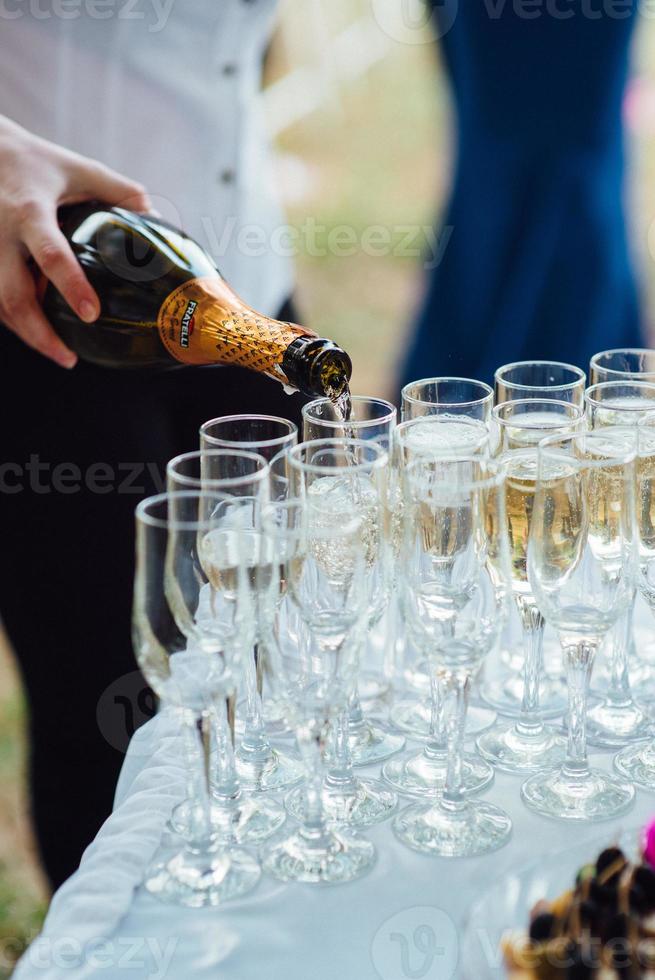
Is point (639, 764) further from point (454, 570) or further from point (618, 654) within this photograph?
point (454, 570)

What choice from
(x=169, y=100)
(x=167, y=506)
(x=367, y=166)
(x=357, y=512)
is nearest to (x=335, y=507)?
(x=357, y=512)

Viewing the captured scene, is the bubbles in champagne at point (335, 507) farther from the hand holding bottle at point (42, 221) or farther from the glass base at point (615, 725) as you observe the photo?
the hand holding bottle at point (42, 221)

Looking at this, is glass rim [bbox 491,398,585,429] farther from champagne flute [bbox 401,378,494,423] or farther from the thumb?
the thumb

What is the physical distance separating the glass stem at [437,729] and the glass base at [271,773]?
0.11 meters

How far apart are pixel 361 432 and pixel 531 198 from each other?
1.30 meters

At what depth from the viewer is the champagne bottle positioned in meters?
1.11

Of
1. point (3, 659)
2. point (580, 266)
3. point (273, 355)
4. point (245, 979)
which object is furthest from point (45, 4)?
point (3, 659)

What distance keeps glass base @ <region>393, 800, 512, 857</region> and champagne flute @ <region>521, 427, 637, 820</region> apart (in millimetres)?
42

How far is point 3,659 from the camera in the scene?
118 inches

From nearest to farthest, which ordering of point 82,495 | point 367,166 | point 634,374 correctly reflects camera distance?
1. point 634,374
2. point 82,495
3. point 367,166

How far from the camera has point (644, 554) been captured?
0.99 meters

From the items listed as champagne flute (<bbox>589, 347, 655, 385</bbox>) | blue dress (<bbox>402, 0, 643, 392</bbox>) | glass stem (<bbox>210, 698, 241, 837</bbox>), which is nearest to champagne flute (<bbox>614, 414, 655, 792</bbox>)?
champagne flute (<bbox>589, 347, 655, 385</bbox>)

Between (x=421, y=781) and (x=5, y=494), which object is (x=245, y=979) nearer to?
(x=421, y=781)

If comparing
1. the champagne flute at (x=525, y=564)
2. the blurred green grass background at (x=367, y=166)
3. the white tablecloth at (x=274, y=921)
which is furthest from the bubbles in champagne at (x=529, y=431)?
the blurred green grass background at (x=367, y=166)
